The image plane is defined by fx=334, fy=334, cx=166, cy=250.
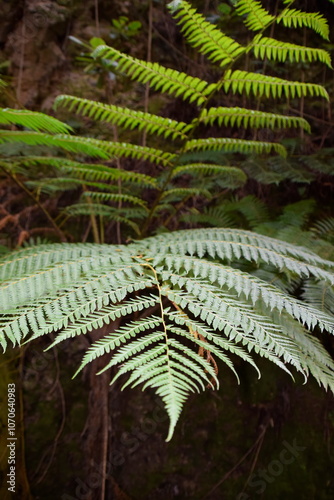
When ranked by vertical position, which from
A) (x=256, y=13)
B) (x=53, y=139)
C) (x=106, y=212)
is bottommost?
(x=106, y=212)

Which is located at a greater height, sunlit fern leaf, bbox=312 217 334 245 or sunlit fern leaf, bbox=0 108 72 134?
sunlit fern leaf, bbox=0 108 72 134

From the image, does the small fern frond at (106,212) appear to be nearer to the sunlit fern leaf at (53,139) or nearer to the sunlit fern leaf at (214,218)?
the sunlit fern leaf at (214,218)

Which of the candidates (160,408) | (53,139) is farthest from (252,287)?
(160,408)

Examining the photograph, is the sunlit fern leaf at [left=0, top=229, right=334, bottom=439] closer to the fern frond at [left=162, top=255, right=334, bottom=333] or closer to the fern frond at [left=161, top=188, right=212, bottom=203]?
the fern frond at [left=162, top=255, right=334, bottom=333]

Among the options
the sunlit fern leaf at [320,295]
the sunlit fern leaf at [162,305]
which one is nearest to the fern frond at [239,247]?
the sunlit fern leaf at [162,305]

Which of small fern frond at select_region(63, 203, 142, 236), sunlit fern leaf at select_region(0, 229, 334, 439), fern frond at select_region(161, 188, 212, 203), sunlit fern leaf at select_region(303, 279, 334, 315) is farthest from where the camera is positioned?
small fern frond at select_region(63, 203, 142, 236)

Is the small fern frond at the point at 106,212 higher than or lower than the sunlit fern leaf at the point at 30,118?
lower

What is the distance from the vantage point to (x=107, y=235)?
97.3 inches

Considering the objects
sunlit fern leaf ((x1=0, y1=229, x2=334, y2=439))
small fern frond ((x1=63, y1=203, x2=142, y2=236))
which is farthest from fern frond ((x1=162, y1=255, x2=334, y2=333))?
small fern frond ((x1=63, y1=203, x2=142, y2=236))

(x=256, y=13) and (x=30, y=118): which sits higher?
(x=256, y=13)

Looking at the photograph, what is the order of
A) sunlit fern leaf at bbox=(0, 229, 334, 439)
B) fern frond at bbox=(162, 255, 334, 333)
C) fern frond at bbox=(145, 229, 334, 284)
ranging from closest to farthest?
sunlit fern leaf at bbox=(0, 229, 334, 439), fern frond at bbox=(162, 255, 334, 333), fern frond at bbox=(145, 229, 334, 284)

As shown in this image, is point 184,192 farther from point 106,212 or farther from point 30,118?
point 30,118

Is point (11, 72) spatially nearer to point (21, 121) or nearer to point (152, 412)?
point (21, 121)

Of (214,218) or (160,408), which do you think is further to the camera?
(160,408)
